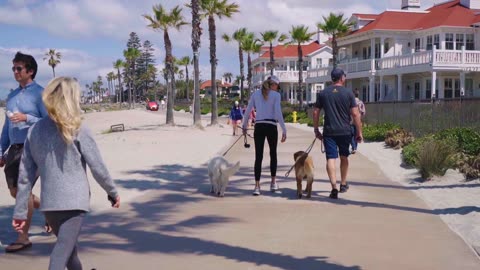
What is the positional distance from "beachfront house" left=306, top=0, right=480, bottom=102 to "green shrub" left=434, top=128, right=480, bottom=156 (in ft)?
60.5

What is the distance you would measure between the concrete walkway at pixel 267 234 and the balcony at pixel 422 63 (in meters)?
22.9

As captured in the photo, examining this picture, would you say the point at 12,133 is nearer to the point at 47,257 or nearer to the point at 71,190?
the point at 47,257

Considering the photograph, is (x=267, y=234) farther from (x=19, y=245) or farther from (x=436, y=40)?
(x=436, y=40)

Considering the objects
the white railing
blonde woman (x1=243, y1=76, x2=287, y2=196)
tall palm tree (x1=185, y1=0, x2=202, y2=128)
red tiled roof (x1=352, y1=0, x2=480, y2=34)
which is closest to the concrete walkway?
blonde woman (x1=243, y1=76, x2=287, y2=196)

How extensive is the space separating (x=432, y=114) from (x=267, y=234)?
11.1 metres


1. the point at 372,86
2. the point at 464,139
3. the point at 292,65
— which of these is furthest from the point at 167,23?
the point at 292,65

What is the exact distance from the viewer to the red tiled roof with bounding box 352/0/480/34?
35.1 m

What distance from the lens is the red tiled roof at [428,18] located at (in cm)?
3506

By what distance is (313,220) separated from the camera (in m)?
7.34

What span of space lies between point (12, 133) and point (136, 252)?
5.51 feet

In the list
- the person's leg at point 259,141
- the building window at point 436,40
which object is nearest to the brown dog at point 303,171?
the person's leg at point 259,141

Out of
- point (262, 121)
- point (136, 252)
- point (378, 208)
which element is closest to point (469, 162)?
point (378, 208)

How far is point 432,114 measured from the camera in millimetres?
16391

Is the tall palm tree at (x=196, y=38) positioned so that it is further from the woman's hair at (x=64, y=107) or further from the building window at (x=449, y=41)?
the woman's hair at (x=64, y=107)
